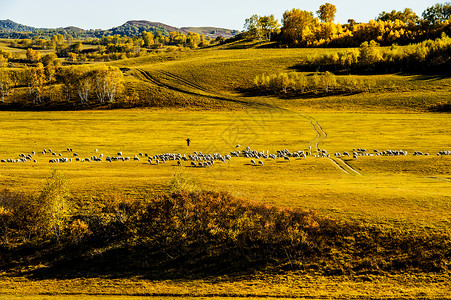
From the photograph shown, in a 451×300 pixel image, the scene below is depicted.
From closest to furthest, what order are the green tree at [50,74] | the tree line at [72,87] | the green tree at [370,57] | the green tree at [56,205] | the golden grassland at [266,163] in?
the golden grassland at [266,163] → the green tree at [56,205] → the tree line at [72,87] → the green tree at [50,74] → the green tree at [370,57]

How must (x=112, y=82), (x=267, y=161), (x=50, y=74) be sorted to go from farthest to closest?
(x=50, y=74) → (x=112, y=82) → (x=267, y=161)

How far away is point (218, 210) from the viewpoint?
148ft

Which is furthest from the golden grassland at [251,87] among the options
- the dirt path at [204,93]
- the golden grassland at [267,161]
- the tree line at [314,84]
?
the golden grassland at [267,161]

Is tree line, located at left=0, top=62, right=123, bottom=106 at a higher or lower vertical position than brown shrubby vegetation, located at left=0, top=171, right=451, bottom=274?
higher

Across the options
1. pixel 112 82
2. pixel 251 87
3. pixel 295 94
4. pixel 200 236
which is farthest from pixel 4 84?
pixel 200 236

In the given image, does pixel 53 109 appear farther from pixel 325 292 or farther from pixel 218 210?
pixel 325 292

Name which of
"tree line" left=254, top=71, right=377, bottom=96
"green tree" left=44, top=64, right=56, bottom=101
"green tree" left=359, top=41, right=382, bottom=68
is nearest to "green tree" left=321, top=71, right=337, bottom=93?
"tree line" left=254, top=71, right=377, bottom=96

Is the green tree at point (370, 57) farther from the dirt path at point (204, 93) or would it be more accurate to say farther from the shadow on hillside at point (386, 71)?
the dirt path at point (204, 93)

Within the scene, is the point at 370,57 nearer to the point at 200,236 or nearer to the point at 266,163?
the point at 266,163

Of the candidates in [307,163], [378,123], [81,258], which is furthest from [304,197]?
[378,123]

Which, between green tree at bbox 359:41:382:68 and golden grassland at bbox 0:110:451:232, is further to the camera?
green tree at bbox 359:41:382:68

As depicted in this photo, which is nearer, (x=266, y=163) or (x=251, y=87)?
(x=266, y=163)

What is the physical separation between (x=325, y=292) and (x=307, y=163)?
109 feet

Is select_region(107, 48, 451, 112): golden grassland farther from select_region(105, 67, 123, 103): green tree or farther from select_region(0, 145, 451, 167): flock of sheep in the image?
select_region(0, 145, 451, 167): flock of sheep
